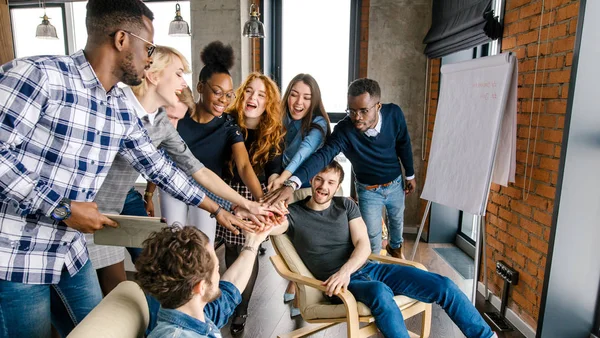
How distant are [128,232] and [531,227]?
231 centimetres

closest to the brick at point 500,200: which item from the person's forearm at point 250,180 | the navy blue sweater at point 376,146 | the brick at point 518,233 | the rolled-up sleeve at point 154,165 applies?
the brick at point 518,233

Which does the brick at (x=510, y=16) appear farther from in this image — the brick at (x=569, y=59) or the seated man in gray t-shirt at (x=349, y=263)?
the seated man in gray t-shirt at (x=349, y=263)

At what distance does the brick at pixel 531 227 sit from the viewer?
2.33 metres

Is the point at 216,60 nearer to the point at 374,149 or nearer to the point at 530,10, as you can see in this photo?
the point at 374,149

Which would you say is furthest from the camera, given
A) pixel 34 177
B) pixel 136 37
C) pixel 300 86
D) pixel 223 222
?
pixel 300 86

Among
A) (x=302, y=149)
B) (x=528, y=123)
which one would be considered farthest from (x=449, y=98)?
(x=302, y=149)

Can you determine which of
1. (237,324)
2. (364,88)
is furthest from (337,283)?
(364,88)

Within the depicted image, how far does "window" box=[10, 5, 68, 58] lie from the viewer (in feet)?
17.4

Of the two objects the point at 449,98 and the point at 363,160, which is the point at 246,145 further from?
the point at 449,98

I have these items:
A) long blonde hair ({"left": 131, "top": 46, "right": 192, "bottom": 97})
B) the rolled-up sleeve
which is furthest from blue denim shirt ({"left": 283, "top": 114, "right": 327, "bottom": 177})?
long blonde hair ({"left": 131, "top": 46, "right": 192, "bottom": 97})

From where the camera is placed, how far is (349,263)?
6.91ft

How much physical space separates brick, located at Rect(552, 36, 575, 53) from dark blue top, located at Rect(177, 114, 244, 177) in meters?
1.87

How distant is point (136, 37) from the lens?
1220 mm

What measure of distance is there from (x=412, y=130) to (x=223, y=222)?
3212 millimetres
